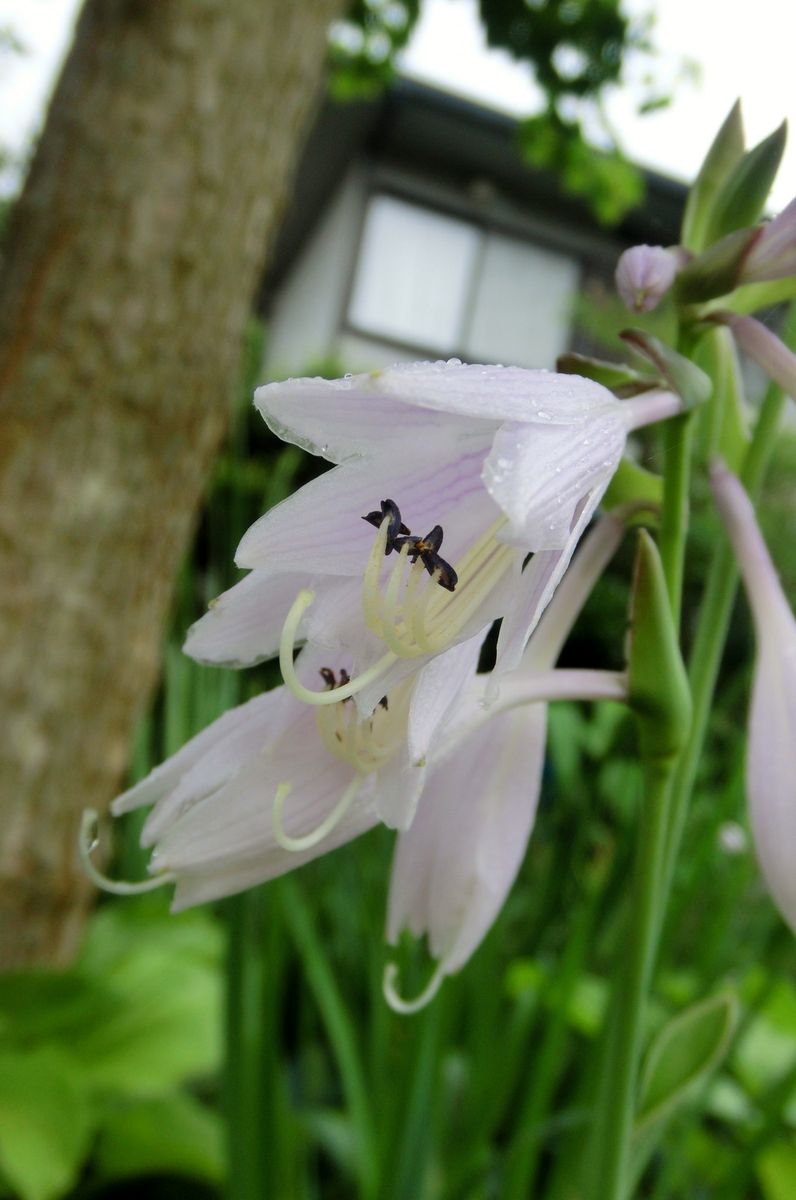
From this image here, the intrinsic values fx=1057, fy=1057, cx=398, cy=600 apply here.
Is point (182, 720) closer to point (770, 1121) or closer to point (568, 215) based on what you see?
point (770, 1121)

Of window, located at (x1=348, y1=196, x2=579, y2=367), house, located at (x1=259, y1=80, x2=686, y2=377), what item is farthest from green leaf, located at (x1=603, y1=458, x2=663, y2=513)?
window, located at (x1=348, y1=196, x2=579, y2=367)

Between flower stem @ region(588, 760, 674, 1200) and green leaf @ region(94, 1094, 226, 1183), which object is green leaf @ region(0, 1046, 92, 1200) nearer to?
green leaf @ region(94, 1094, 226, 1183)

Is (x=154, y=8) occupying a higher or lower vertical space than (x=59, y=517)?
higher

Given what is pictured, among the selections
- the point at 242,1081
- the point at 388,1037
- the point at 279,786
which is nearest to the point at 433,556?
the point at 279,786

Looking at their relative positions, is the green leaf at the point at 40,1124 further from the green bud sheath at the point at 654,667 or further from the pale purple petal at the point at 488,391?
the pale purple petal at the point at 488,391

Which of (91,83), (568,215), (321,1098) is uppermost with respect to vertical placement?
(568,215)

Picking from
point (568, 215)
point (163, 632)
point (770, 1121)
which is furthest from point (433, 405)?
point (568, 215)
